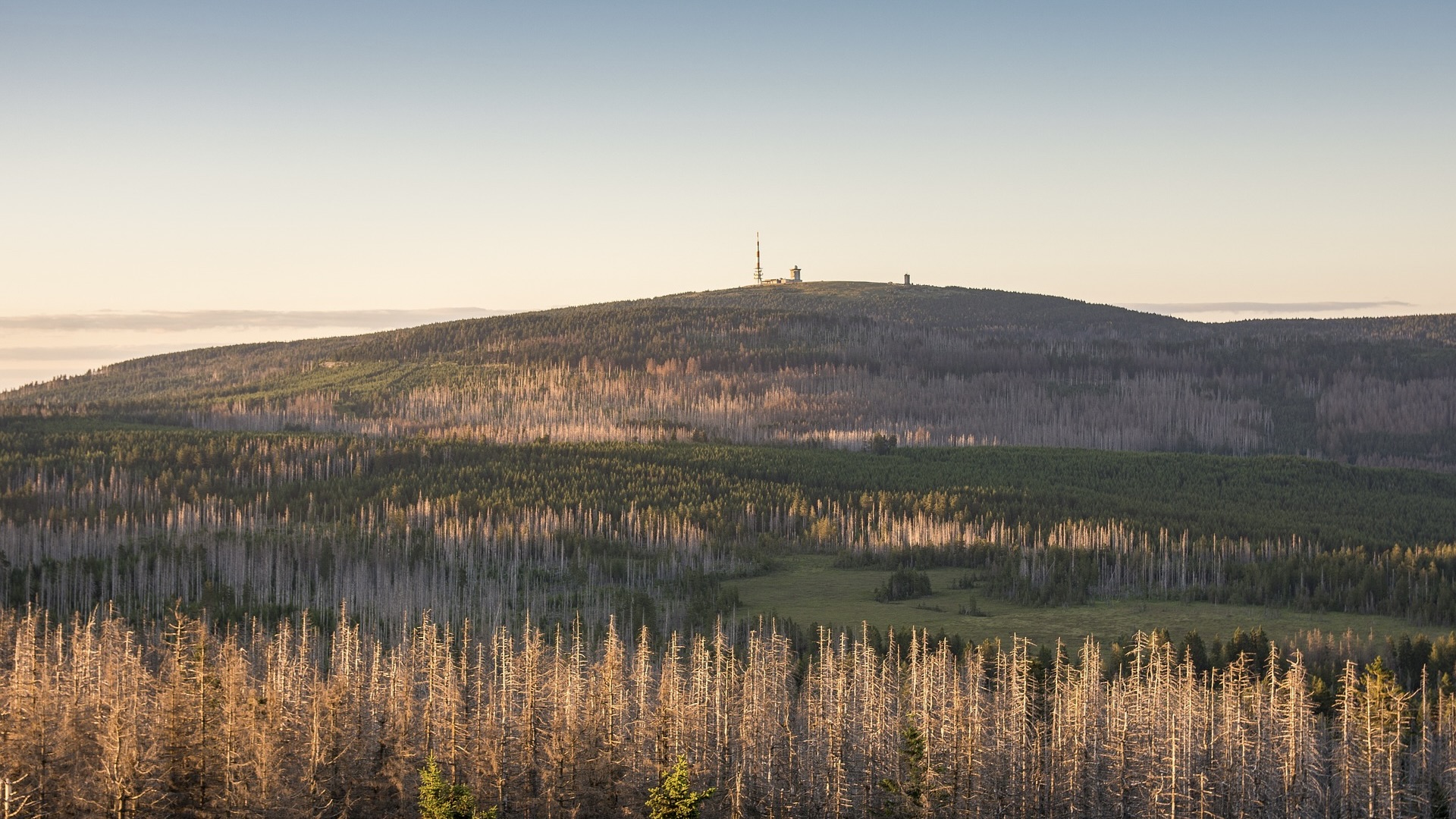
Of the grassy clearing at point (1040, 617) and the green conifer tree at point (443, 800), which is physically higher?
the green conifer tree at point (443, 800)

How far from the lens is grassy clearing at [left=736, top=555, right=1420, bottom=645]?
149 meters

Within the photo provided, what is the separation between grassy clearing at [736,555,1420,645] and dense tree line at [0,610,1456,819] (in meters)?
42.7

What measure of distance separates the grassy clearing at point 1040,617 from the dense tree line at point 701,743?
4268 centimetres

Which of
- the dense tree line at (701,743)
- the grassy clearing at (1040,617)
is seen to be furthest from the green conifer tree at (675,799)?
the grassy clearing at (1040,617)

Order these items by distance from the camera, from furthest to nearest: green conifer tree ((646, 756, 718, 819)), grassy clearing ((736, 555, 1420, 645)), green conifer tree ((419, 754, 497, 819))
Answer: grassy clearing ((736, 555, 1420, 645))
green conifer tree ((646, 756, 718, 819))
green conifer tree ((419, 754, 497, 819))

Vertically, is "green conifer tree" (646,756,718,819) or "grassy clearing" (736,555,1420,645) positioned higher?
"green conifer tree" (646,756,718,819)

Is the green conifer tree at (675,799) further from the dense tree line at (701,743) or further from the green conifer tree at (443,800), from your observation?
the green conifer tree at (443,800)

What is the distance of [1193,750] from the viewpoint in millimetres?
91438

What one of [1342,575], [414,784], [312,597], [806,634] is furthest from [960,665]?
[312,597]

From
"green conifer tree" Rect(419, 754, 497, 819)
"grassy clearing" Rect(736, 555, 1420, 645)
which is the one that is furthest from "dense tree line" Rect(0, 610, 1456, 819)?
"grassy clearing" Rect(736, 555, 1420, 645)

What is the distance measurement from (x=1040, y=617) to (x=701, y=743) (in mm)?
74130

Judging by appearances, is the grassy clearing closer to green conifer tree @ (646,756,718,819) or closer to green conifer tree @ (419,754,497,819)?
green conifer tree @ (646,756,718,819)

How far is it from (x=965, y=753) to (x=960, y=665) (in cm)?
4019

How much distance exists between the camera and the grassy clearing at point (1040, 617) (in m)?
149
